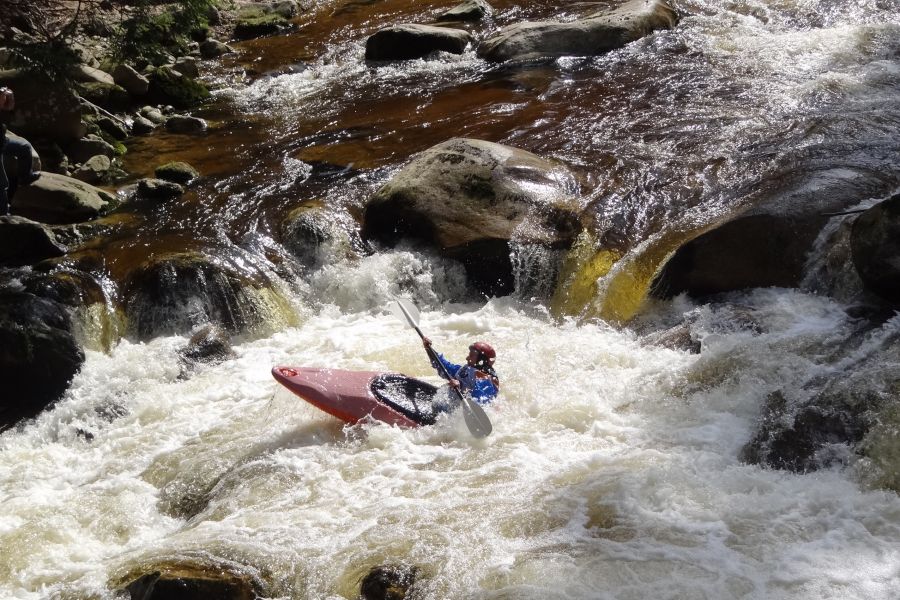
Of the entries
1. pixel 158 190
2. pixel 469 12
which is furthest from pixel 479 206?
pixel 469 12

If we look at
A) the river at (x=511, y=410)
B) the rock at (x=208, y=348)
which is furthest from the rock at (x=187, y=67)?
the rock at (x=208, y=348)

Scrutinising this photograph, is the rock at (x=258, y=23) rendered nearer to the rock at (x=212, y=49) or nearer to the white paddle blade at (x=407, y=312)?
the rock at (x=212, y=49)

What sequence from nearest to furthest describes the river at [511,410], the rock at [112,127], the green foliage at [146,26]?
the river at [511,410]
the green foliage at [146,26]
the rock at [112,127]

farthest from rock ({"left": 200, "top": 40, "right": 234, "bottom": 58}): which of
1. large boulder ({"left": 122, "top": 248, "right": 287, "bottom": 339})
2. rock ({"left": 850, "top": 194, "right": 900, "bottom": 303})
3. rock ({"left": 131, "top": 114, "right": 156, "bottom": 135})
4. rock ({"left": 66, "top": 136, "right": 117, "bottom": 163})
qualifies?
rock ({"left": 850, "top": 194, "right": 900, "bottom": 303})

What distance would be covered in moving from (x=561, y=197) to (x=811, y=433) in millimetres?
3451

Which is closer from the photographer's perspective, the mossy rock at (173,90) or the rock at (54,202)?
the rock at (54,202)

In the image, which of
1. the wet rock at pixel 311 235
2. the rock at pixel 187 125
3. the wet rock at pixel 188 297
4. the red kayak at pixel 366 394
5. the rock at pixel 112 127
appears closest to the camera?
the red kayak at pixel 366 394

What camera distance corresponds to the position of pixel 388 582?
4.06 metres

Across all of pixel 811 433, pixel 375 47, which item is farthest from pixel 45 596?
pixel 375 47

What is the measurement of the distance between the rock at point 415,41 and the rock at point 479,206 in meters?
4.53

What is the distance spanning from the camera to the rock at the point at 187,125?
1050 centimetres

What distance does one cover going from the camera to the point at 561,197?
25.1 feet

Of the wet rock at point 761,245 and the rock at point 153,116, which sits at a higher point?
the rock at point 153,116

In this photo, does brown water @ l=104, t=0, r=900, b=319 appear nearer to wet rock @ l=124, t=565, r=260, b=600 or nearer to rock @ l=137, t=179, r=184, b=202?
rock @ l=137, t=179, r=184, b=202
